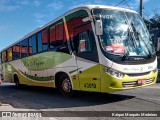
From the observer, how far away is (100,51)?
30.6 ft

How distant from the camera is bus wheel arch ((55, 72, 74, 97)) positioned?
11.1 metres

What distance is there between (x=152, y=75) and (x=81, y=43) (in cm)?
257

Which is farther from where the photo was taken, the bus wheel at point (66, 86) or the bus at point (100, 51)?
the bus wheel at point (66, 86)

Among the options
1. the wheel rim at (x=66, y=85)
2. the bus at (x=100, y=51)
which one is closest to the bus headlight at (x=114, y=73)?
the bus at (x=100, y=51)

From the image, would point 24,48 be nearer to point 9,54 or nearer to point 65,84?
point 9,54

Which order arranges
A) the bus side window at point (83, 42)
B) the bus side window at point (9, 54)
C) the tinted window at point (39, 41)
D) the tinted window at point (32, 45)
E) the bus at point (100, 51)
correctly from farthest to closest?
the bus side window at point (9, 54) → the tinted window at point (32, 45) → the tinted window at point (39, 41) → the bus side window at point (83, 42) → the bus at point (100, 51)

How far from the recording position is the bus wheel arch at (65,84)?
11141 mm

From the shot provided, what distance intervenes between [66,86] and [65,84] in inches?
3.5

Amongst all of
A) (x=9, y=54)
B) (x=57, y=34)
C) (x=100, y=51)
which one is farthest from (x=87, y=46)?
(x=9, y=54)

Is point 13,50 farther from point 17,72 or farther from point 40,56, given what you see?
point 40,56

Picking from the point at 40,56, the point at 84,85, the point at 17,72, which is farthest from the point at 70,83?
the point at 17,72

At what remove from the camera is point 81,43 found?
10250 millimetres

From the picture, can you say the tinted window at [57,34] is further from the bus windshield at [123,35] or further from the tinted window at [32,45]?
the tinted window at [32,45]

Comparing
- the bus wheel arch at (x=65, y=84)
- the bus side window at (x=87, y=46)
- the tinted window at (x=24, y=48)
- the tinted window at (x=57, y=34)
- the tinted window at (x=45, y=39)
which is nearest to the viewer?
the bus side window at (x=87, y=46)
